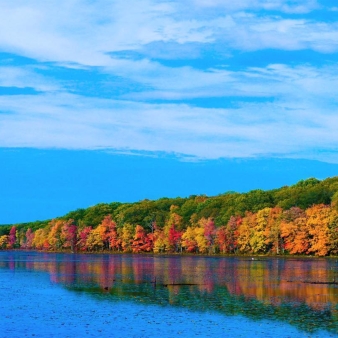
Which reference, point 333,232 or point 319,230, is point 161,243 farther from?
point 333,232

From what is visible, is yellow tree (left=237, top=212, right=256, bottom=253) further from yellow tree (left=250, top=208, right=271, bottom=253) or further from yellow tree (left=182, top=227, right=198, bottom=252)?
yellow tree (left=182, top=227, right=198, bottom=252)

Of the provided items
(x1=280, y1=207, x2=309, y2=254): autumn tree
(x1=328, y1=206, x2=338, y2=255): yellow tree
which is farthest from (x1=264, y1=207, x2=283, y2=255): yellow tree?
(x1=328, y1=206, x2=338, y2=255): yellow tree

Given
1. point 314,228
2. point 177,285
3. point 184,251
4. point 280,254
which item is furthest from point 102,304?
point 184,251

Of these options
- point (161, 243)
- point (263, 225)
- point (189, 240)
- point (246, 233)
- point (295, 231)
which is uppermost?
point (263, 225)

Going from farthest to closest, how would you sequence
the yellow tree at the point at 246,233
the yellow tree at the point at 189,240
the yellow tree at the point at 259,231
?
the yellow tree at the point at 189,240
the yellow tree at the point at 246,233
the yellow tree at the point at 259,231

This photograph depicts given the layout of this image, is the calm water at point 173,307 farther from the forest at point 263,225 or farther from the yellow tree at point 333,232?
the forest at point 263,225

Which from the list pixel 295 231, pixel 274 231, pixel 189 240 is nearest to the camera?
pixel 295 231

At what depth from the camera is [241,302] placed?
5312 centimetres

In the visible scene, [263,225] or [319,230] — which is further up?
[263,225]

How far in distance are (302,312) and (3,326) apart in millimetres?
20555

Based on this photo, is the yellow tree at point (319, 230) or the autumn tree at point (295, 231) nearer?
the yellow tree at point (319, 230)

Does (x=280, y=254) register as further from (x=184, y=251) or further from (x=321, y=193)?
(x=184, y=251)

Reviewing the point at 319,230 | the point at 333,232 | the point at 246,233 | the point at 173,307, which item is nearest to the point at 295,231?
the point at 319,230

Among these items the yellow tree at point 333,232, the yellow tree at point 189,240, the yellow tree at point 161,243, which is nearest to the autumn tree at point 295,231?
the yellow tree at point 333,232
